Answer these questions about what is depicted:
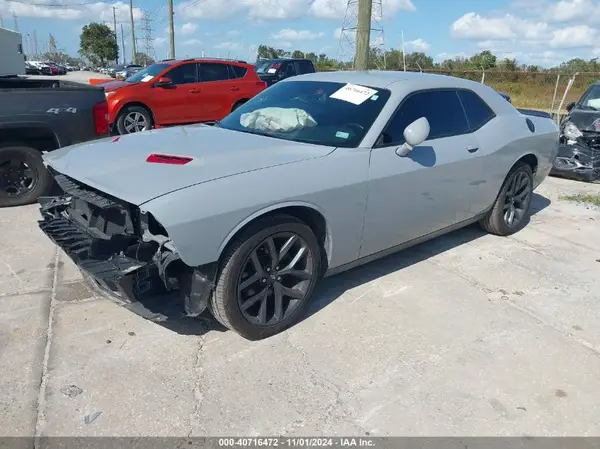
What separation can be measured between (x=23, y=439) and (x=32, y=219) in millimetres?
3464

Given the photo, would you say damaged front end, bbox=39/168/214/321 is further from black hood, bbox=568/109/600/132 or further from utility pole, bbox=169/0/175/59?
utility pole, bbox=169/0/175/59

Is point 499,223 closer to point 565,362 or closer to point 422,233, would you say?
point 422,233

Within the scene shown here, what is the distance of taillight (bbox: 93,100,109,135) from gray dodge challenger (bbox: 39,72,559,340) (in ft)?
7.20

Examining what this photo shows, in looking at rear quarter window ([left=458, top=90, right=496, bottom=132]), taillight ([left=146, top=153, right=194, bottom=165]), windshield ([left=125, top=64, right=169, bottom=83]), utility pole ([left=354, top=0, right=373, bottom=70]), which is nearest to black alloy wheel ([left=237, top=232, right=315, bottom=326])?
taillight ([left=146, top=153, right=194, bottom=165])

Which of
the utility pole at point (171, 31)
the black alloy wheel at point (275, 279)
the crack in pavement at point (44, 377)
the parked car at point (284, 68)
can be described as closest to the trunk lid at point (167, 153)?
the black alloy wheel at point (275, 279)

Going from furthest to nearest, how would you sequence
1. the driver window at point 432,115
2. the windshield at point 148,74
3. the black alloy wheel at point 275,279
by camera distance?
1. the windshield at point 148,74
2. the driver window at point 432,115
3. the black alloy wheel at point 275,279

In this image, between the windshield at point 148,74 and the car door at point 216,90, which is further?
the car door at point 216,90

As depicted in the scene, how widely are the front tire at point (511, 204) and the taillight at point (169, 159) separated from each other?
10.8 feet

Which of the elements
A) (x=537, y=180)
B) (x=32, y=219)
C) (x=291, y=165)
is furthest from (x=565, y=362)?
(x=32, y=219)

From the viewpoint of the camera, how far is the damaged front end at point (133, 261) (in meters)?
2.74

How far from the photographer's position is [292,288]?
330cm

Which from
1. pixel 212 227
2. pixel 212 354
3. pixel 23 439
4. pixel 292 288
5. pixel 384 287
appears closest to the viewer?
pixel 23 439

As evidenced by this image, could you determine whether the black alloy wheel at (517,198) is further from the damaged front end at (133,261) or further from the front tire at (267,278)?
the damaged front end at (133,261)

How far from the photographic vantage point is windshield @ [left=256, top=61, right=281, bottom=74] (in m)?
16.3
